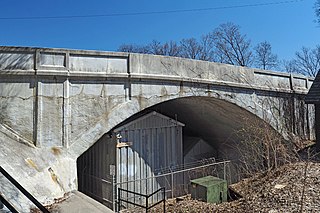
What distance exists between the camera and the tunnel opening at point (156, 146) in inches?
400

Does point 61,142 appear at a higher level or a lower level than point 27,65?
lower

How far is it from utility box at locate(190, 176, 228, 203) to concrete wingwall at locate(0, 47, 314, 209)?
3054 mm

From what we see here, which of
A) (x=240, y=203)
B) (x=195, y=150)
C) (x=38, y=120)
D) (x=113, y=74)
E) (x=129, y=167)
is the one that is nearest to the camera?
(x=38, y=120)

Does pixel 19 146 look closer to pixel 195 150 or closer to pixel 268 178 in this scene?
pixel 268 178

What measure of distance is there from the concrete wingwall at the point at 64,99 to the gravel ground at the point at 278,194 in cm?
337

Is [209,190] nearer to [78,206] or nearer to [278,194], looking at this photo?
[278,194]

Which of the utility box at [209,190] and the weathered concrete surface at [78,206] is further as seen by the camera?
the utility box at [209,190]

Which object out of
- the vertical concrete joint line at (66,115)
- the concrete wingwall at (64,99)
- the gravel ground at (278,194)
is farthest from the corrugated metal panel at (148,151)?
the vertical concrete joint line at (66,115)

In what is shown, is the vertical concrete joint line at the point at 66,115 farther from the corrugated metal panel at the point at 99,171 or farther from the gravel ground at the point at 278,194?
the gravel ground at the point at 278,194

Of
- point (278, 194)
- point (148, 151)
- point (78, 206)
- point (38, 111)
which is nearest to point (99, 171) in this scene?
point (148, 151)

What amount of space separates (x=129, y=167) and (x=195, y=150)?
4718 millimetres

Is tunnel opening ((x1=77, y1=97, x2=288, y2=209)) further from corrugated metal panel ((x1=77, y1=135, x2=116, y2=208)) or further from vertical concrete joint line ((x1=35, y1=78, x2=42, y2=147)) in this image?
vertical concrete joint line ((x1=35, y1=78, x2=42, y2=147))

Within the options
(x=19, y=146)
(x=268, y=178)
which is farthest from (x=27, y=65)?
(x=268, y=178)

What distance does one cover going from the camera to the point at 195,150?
1416 cm
